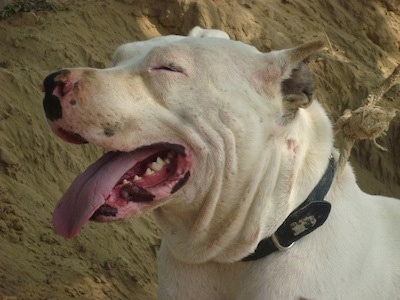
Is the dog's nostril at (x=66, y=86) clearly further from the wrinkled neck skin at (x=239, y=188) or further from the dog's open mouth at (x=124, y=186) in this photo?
the wrinkled neck skin at (x=239, y=188)

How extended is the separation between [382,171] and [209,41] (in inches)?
216

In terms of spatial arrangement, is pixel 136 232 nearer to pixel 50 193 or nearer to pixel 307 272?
pixel 50 193

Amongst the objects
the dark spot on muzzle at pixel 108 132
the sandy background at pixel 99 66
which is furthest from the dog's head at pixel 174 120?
the sandy background at pixel 99 66

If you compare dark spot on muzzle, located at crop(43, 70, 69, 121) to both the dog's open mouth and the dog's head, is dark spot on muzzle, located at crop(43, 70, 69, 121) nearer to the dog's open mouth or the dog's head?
the dog's head

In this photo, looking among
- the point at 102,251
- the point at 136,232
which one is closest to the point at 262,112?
the point at 102,251

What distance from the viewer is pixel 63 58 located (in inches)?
263

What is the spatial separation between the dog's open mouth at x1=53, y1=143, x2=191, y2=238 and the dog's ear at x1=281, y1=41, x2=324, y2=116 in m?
0.52

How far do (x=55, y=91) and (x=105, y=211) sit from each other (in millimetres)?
516

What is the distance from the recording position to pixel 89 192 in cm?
316

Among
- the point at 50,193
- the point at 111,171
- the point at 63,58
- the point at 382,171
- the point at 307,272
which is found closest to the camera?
the point at 111,171

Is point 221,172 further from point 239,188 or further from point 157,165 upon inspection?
point 157,165

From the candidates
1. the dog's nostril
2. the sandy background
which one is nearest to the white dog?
the dog's nostril

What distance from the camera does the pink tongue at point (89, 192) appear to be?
3129mm

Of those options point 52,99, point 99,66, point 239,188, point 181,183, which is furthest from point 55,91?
point 99,66
